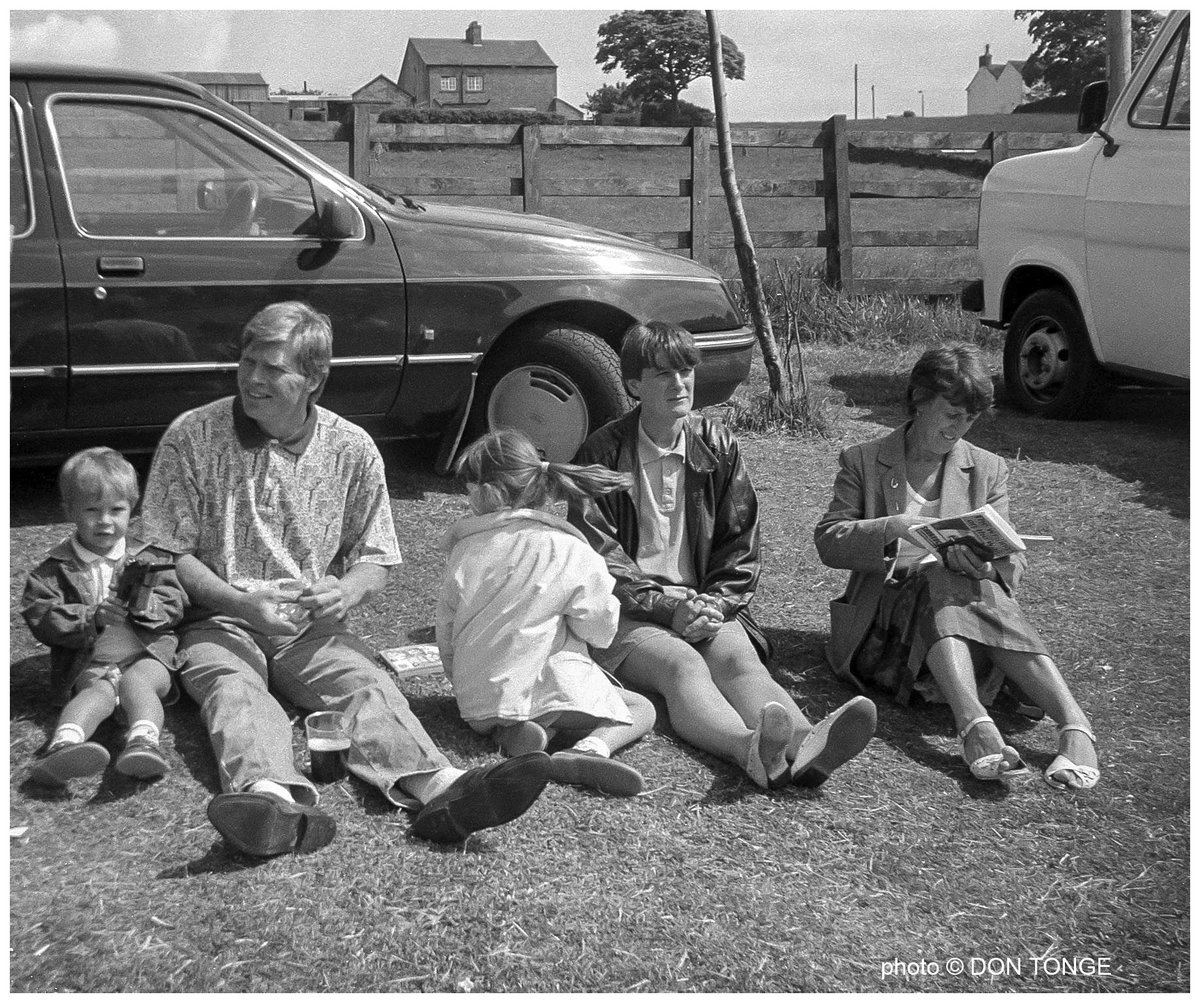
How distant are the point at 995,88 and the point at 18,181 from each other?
292ft

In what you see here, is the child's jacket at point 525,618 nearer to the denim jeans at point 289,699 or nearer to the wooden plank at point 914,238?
the denim jeans at point 289,699

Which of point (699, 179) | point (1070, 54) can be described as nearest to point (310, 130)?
point (699, 179)

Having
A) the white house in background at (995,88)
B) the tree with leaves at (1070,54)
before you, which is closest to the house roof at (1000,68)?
the white house in background at (995,88)

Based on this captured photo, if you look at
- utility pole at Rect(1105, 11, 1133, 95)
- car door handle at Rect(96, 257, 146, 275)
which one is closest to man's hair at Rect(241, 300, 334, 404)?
car door handle at Rect(96, 257, 146, 275)

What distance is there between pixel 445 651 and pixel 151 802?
86 centimetres

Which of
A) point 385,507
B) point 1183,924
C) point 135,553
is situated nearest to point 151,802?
point 135,553

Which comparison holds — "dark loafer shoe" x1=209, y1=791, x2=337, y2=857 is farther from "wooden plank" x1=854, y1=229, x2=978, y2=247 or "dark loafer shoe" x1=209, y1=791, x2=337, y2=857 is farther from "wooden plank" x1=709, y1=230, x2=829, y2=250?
"wooden plank" x1=854, y1=229, x2=978, y2=247

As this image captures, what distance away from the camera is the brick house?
7088cm

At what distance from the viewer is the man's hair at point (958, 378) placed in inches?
154

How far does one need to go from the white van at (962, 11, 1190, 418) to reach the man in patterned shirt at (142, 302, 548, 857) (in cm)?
517

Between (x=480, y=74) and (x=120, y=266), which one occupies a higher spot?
(x=480, y=74)

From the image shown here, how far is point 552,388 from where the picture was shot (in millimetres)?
6090

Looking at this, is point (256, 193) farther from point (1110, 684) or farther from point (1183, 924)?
point (1183, 924)

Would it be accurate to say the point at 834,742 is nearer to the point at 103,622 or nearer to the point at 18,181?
the point at 103,622
